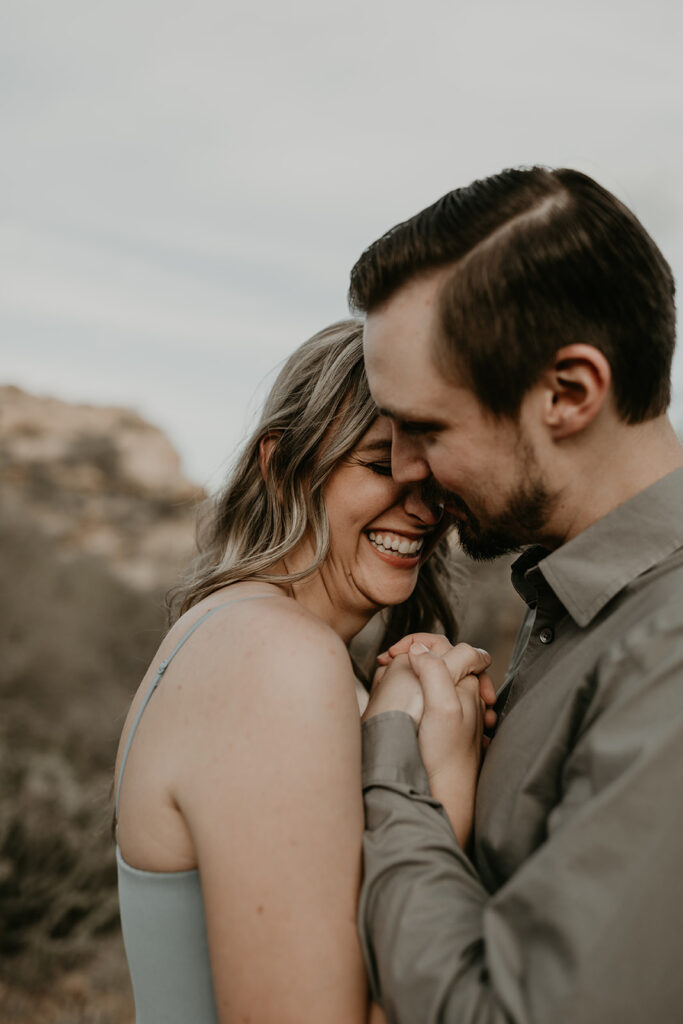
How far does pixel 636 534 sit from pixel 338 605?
1104 millimetres

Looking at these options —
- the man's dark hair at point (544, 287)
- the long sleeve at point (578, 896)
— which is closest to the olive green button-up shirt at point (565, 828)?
the long sleeve at point (578, 896)

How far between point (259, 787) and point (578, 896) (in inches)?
23.9

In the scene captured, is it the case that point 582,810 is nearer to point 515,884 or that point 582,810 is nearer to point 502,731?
point 515,884

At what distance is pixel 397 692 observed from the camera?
187 centimetres

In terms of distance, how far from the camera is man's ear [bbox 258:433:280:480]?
2.51m

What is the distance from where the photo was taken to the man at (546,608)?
3.76 ft

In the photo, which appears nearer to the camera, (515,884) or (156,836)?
(515,884)

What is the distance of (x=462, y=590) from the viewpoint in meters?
3.67

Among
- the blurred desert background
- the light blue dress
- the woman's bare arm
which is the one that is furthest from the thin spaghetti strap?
the blurred desert background

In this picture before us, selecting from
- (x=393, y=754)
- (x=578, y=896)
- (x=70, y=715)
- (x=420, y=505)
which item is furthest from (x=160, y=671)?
(x=70, y=715)

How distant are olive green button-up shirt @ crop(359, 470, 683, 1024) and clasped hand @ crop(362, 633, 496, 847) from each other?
0.06 meters

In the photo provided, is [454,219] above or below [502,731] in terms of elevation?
above

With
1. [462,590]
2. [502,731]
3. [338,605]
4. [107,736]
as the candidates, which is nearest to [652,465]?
[502,731]

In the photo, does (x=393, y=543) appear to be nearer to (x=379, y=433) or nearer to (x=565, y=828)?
(x=379, y=433)
